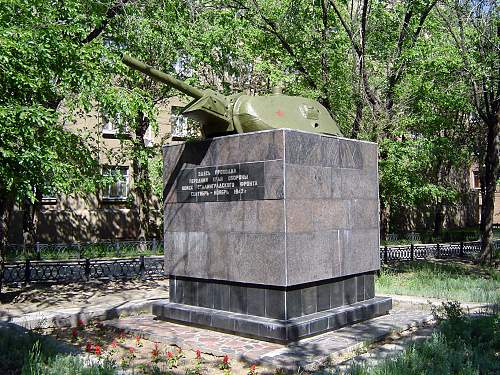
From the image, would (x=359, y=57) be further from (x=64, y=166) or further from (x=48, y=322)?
(x=48, y=322)

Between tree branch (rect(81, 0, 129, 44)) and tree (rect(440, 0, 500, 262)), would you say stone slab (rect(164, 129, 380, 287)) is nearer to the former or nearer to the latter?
tree branch (rect(81, 0, 129, 44))

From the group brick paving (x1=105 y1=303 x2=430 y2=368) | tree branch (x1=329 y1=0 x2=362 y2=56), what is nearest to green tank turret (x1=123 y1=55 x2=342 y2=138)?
brick paving (x1=105 y1=303 x2=430 y2=368)

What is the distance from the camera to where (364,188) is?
32.1ft

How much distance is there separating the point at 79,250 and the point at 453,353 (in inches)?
663

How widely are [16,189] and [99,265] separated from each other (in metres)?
6.55

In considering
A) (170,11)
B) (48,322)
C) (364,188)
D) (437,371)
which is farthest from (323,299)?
(170,11)

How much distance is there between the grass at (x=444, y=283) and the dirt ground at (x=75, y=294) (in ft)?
17.5

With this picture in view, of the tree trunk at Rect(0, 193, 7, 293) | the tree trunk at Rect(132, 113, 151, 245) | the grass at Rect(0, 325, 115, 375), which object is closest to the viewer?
the grass at Rect(0, 325, 115, 375)

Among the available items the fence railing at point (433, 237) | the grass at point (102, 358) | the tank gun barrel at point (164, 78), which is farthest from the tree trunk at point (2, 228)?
the fence railing at point (433, 237)

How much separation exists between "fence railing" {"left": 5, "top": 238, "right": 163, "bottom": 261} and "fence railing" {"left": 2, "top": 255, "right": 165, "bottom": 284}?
16.3ft

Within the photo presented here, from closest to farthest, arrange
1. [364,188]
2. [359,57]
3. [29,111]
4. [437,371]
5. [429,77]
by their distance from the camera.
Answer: [437,371], [29,111], [364,188], [359,57], [429,77]

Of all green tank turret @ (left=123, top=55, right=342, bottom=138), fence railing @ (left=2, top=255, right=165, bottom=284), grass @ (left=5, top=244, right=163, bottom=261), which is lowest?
fence railing @ (left=2, top=255, right=165, bottom=284)

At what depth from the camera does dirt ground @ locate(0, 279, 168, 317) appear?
1127cm

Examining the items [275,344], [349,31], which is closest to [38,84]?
[275,344]
